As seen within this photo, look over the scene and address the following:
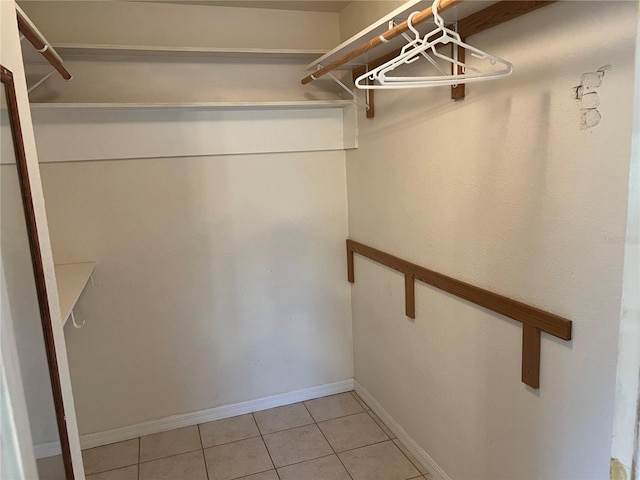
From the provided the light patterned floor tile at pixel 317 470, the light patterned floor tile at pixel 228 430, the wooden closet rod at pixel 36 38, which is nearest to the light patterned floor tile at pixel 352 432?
the light patterned floor tile at pixel 317 470

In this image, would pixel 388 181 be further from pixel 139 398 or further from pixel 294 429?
pixel 139 398

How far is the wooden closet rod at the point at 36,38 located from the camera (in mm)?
1353

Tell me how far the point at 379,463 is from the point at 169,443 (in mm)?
1124

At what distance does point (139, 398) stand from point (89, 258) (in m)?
0.82

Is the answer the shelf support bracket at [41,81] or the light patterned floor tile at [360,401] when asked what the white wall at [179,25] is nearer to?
the shelf support bracket at [41,81]

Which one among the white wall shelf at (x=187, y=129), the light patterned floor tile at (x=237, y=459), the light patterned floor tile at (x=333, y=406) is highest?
the white wall shelf at (x=187, y=129)

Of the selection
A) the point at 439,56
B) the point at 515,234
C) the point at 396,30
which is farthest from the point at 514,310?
the point at 396,30

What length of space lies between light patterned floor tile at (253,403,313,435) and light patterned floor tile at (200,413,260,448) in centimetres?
5

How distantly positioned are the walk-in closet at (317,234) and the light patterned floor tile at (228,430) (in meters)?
0.02

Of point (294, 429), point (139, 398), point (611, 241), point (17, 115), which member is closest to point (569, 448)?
point (611, 241)

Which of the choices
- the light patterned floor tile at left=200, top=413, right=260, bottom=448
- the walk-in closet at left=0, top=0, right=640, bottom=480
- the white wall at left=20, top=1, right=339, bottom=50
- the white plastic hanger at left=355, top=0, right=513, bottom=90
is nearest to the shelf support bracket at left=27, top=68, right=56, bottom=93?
the walk-in closet at left=0, top=0, right=640, bottom=480

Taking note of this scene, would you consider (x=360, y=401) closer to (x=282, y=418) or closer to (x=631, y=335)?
(x=282, y=418)

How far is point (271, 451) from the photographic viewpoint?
2.47 m

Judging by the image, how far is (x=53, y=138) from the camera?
2.29 m
